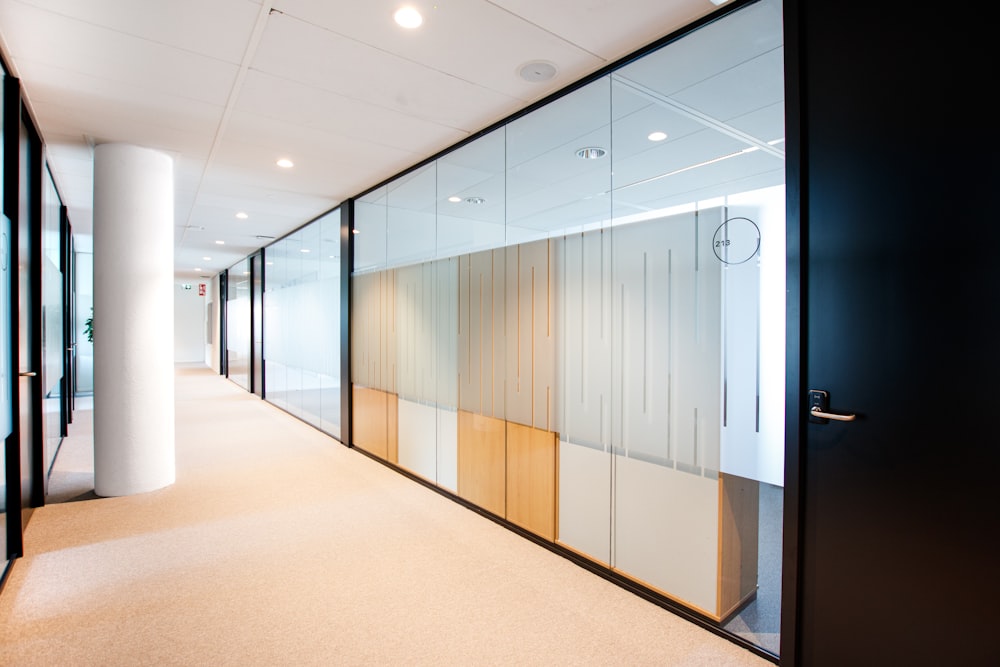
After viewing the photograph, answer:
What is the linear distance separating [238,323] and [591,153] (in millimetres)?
11553

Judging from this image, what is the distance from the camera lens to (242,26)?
2.53 meters

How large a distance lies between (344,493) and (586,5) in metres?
4.05

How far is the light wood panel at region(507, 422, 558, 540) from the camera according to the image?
10.8ft

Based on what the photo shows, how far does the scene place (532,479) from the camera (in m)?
3.43

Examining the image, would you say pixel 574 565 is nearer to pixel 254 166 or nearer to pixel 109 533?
pixel 109 533

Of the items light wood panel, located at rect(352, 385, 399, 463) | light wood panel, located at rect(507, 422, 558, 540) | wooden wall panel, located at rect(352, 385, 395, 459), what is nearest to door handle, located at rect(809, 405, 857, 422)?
light wood panel, located at rect(507, 422, 558, 540)

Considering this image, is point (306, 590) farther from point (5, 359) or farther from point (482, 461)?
point (5, 359)

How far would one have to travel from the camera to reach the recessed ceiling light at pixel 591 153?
3.05 metres

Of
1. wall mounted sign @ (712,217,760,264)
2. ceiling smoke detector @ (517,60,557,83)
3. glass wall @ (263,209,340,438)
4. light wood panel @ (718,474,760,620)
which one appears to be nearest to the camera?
wall mounted sign @ (712,217,760,264)

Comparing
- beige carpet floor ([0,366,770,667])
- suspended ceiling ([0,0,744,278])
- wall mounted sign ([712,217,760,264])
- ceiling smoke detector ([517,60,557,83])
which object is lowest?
beige carpet floor ([0,366,770,667])

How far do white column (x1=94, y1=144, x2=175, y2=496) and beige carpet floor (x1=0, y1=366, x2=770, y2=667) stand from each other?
363 millimetres

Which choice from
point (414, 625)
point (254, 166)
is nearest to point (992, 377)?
point (414, 625)

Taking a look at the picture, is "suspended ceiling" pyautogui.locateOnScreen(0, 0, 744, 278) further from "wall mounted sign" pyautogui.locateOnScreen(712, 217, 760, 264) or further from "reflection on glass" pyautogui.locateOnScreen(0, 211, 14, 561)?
"wall mounted sign" pyautogui.locateOnScreen(712, 217, 760, 264)

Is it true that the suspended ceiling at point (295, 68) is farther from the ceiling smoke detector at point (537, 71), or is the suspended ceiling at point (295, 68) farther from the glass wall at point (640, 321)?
the glass wall at point (640, 321)
